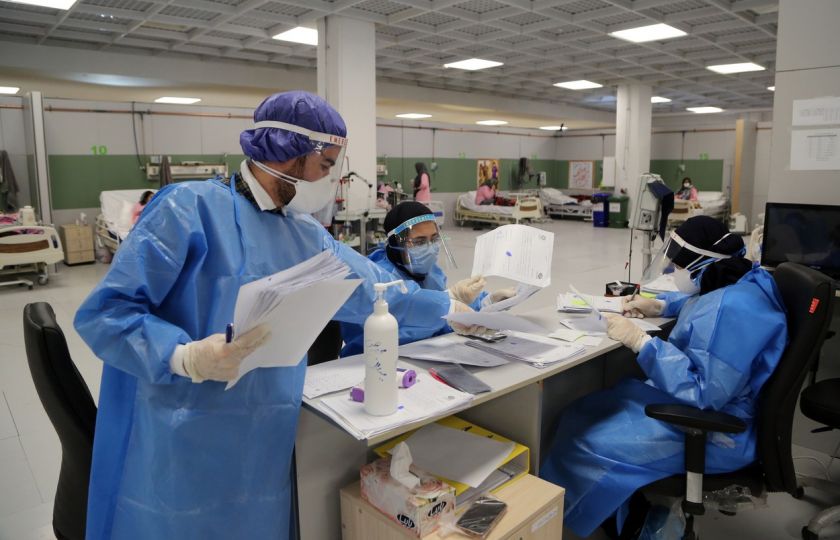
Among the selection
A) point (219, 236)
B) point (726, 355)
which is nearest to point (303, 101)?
point (219, 236)

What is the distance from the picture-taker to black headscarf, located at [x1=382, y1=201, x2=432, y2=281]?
2561mm

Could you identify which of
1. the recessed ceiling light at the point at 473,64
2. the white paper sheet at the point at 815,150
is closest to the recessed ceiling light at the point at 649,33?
the recessed ceiling light at the point at 473,64

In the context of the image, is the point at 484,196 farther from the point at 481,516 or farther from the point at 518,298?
the point at 481,516

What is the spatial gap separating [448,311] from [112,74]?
8.59 meters

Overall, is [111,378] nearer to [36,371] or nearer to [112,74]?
[36,371]

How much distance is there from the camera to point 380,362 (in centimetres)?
143

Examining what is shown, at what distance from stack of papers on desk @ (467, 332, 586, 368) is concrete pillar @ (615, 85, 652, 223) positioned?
33.2ft

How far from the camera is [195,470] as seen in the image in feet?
4.68

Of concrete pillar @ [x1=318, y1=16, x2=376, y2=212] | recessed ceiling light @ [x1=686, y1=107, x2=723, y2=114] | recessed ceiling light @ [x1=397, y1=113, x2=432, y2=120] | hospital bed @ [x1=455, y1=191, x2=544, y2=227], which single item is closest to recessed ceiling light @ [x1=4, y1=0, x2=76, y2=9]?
concrete pillar @ [x1=318, y1=16, x2=376, y2=212]

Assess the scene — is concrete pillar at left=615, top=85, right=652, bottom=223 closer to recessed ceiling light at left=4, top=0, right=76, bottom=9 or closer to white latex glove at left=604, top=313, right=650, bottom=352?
recessed ceiling light at left=4, top=0, right=76, bottom=9

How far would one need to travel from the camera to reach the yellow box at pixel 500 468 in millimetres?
1639

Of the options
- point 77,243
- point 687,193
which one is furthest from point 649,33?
point 77,243

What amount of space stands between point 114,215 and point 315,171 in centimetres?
826

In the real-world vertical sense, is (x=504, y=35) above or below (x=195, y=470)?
above
